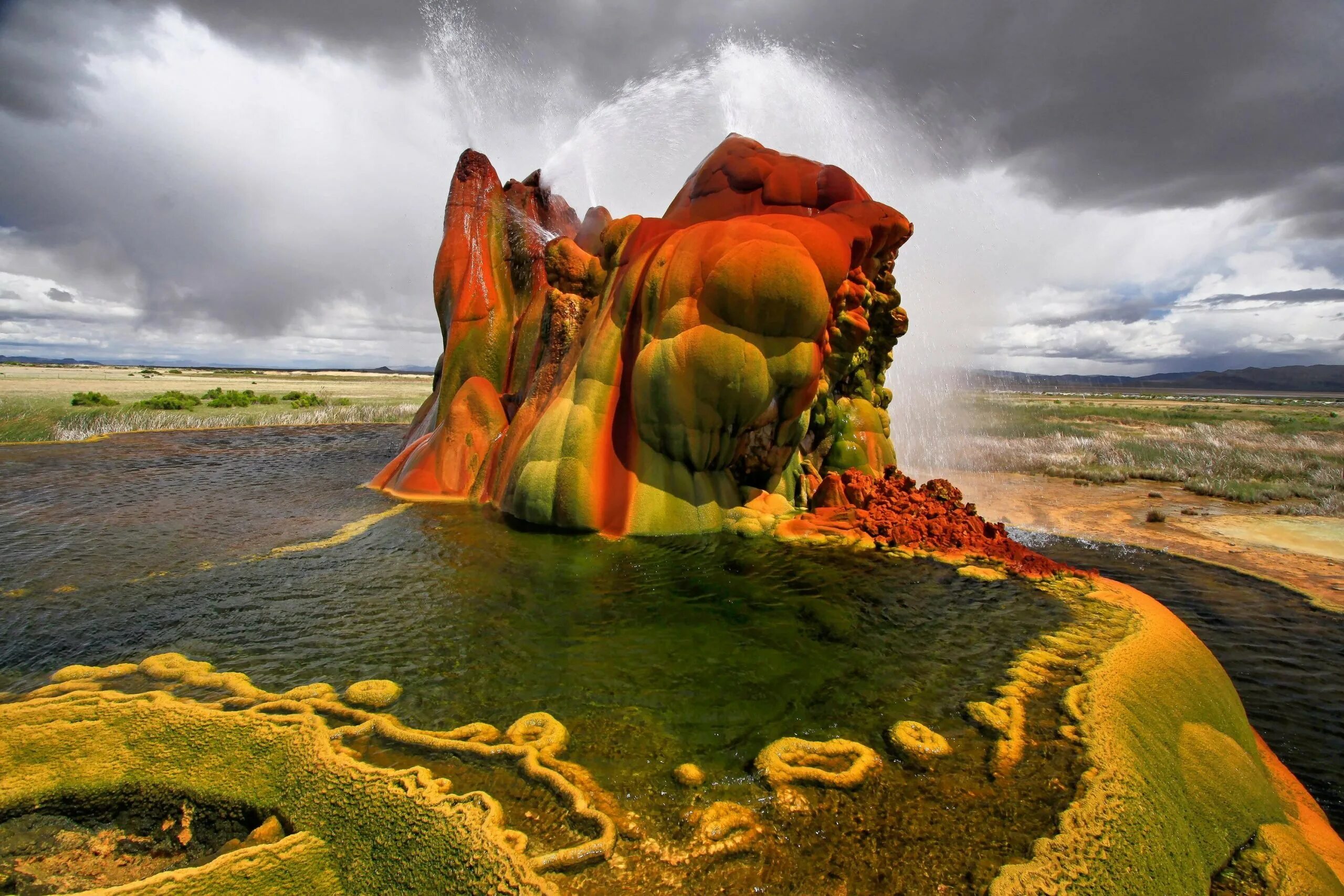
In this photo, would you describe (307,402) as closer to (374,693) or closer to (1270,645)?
(374,693)

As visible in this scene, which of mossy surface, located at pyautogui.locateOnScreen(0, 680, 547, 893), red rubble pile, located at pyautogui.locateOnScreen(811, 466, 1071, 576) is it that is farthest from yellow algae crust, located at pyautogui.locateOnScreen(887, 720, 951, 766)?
red rubble pile, located at pyautogui.locateOnScreen(811, 466, 1071, 576)

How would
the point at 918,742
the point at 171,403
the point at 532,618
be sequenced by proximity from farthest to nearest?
the point at 171,403
the point at 532,618
the point at 918,742

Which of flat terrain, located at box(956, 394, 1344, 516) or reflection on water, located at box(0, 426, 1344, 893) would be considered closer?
reflection on water, located at box(0, 426, 1344, 893)

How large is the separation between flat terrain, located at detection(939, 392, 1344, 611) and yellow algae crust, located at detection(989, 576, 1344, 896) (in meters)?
4.57

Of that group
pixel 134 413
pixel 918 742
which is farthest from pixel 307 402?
pixel 918 742

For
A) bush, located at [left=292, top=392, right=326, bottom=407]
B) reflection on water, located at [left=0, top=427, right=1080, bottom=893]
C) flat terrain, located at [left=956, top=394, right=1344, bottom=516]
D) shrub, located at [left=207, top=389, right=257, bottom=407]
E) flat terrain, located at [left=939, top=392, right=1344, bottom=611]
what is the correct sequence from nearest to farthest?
reflection on water, located at [left=0, top=427, right=1080, bottom=893] < flat terrain, located at [left=939, top=392, right=1344, bottom=611] < flat terrain, located at [left=956, top=394, right=1344, bottom=516] < shrub, located at [left=207, top=389, right=257, bottom=407] < bush, located at [left=292, top=392, right=326, bottom=407]

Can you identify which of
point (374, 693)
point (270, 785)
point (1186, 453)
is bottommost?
point (270, 785)

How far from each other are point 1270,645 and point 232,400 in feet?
111

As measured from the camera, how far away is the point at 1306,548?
986 centimetres

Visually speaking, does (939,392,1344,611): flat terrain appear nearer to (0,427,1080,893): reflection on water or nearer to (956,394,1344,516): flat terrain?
(956,394,1344,516): flat terrain

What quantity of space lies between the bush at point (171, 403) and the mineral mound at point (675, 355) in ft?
61.1

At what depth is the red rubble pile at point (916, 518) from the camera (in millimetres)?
7598

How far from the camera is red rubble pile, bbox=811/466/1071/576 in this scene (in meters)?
7.60

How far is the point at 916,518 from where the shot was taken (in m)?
8.45
